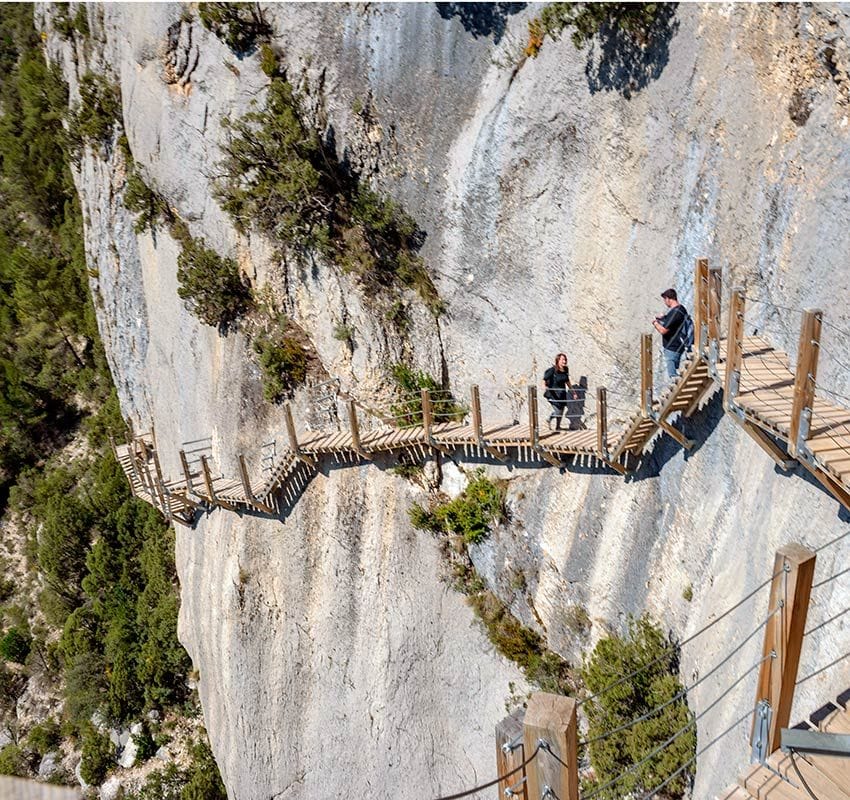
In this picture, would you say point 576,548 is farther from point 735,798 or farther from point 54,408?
point 54,408

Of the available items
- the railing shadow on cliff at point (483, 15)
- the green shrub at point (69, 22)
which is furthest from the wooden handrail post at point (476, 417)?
the green shrub at point (69, 22)

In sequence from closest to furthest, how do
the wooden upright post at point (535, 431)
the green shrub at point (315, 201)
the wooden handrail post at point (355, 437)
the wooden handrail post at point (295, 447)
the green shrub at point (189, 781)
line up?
the wooden upright post at point (535, 431), the wooden handrail post at point (355, 437), the green shrub at point (315, 201), the wooden handrail post at point (295, 447), the green shrub at point (189, 781)

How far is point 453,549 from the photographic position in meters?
15.9

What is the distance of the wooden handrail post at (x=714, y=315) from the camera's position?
8.78m

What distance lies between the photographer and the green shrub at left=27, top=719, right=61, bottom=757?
28.8m

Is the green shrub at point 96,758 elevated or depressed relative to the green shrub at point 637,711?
depressed

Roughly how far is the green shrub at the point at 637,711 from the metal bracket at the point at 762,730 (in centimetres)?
574

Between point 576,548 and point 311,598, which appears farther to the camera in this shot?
point 311,598

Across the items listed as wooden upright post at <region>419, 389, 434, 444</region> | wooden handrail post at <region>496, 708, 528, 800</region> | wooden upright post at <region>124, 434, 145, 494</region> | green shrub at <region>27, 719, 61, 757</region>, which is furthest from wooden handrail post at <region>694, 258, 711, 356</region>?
green shrub at <region>27, 719, 61, 757</region>

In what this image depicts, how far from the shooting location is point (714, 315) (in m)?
8.93

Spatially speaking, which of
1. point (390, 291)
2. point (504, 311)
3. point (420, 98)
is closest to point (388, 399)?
point (390, 291)

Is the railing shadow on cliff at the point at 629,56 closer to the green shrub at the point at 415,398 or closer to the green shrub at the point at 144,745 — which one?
the green shrub at the point at 415,398

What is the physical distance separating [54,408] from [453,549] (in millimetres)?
25814

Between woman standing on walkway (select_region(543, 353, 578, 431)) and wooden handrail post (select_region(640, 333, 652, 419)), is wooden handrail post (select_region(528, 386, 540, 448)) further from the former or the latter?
wooden handrail post (select_region(640, 333, 652, 419))
